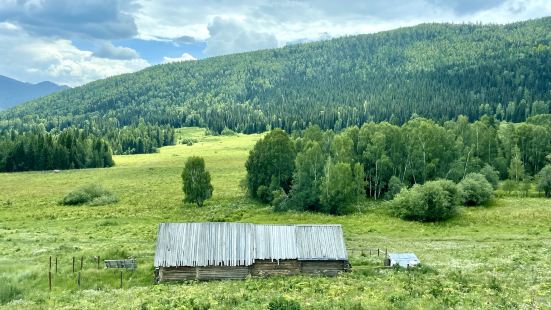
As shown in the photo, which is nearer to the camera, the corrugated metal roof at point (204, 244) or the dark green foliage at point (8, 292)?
the dark green foliage at point (8, 292)

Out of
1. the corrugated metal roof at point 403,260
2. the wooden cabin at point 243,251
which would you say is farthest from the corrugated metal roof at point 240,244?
the corrugated metal roof at point 403,260

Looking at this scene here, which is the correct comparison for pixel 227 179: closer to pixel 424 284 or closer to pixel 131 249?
pixel 131 249

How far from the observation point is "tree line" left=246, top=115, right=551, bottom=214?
230 feet

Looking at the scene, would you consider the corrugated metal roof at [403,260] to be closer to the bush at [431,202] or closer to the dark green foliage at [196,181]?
the bush at [431,202]

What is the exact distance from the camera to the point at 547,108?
194m

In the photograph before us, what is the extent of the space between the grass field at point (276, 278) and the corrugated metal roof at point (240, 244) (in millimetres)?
2024

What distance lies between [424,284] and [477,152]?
7161 cm

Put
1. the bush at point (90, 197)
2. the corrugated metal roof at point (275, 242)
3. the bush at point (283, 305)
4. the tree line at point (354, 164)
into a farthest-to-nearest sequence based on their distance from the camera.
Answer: the bush at point (90, 197) → the tree line at point (354, 164) → the corrugated metal roof at point (275, 242) → the bush at point (283, 305)

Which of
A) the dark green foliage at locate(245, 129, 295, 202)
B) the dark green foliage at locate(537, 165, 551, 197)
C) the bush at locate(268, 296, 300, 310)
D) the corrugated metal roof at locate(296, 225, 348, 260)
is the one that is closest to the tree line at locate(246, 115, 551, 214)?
Answer: the dark green foliage at locate(245, 129, 295, 202)

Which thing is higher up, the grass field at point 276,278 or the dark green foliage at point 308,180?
the dark green foliage at point 308,180

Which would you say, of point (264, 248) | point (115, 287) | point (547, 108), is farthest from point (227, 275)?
point (547, 108)

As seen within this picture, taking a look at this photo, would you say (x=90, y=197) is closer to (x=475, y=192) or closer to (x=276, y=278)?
(x=276, y=278)

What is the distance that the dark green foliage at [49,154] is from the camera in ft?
423

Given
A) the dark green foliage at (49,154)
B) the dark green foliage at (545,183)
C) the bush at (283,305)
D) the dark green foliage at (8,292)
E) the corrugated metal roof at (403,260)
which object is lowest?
the dark green foliage at (8,292)
